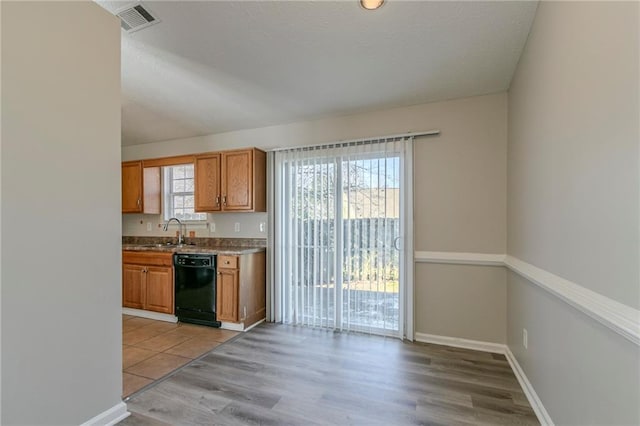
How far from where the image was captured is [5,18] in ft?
4.47

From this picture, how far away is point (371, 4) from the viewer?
185 cm

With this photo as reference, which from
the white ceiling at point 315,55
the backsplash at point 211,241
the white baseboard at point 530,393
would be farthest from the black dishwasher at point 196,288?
the white baseboard at point 530,393

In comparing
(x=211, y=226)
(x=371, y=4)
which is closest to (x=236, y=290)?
(x=211, y=226)

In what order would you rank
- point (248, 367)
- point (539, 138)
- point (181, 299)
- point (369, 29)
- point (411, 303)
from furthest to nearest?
point (181, 299) → point (411, 303) → point (248, 367) → point (369, 29) → point (539, 138)

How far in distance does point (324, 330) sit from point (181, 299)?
1834 millimetres

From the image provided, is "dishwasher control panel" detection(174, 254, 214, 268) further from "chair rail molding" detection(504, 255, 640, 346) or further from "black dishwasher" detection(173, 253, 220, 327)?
"chair rail molding" detection(504, 255, 640, 346)

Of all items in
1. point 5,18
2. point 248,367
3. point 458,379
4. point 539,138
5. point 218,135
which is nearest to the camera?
point 5,18

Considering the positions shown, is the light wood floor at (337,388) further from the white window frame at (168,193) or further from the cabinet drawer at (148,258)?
the white window frame at (168,193)

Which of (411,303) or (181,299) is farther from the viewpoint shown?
(181,299)

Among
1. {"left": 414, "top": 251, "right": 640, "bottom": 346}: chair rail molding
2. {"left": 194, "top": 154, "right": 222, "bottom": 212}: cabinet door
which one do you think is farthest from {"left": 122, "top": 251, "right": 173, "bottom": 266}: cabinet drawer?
{"left": 414, "top": 251, "right": 640, "bottom": 346}: chair rail molding

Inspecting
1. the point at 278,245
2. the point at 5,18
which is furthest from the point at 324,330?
the point at 5,18

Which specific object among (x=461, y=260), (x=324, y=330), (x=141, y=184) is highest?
(x=141, y=184)

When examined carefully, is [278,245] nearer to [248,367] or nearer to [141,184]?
[248,367]

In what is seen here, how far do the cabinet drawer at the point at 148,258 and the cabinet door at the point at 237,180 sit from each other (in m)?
0.96
